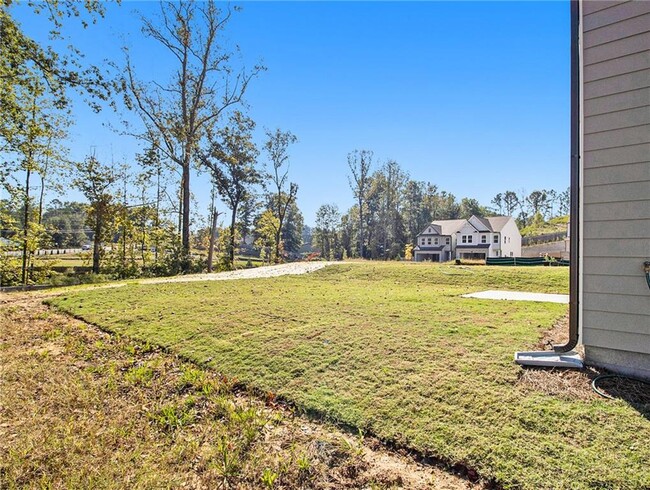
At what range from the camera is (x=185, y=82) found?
15109 mm

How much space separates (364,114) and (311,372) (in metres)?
13.1

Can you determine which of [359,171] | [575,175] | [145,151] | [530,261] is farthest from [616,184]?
[359,171]

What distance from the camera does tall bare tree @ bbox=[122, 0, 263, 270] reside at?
14.3 metres

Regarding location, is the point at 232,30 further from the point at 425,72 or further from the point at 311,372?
the point at 311,372

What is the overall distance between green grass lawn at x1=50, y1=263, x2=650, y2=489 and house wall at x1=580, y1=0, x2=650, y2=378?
26.8 inches

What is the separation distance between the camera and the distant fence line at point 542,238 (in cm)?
3372

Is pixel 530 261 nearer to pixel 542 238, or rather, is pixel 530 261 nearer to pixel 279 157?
pixel 279 157

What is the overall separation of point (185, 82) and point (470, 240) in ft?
87.1

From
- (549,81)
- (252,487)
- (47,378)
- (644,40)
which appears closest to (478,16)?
(549,81)

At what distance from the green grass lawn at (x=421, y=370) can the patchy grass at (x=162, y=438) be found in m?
0.23

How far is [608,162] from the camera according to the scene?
2799 millimetres

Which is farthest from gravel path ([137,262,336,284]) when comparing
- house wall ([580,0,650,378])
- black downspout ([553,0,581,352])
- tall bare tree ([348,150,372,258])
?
tall bare tree ([348,150,372,258])

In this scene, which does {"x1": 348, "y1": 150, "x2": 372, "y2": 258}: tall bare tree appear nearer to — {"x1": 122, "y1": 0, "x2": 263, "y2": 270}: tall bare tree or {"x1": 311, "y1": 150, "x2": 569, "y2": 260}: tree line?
{"x1": 311, "y1": 150, "x2": 569, "y2": 260}: tree line

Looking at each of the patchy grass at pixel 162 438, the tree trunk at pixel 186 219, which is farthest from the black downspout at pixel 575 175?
the tree trunk at pixel 186 219
